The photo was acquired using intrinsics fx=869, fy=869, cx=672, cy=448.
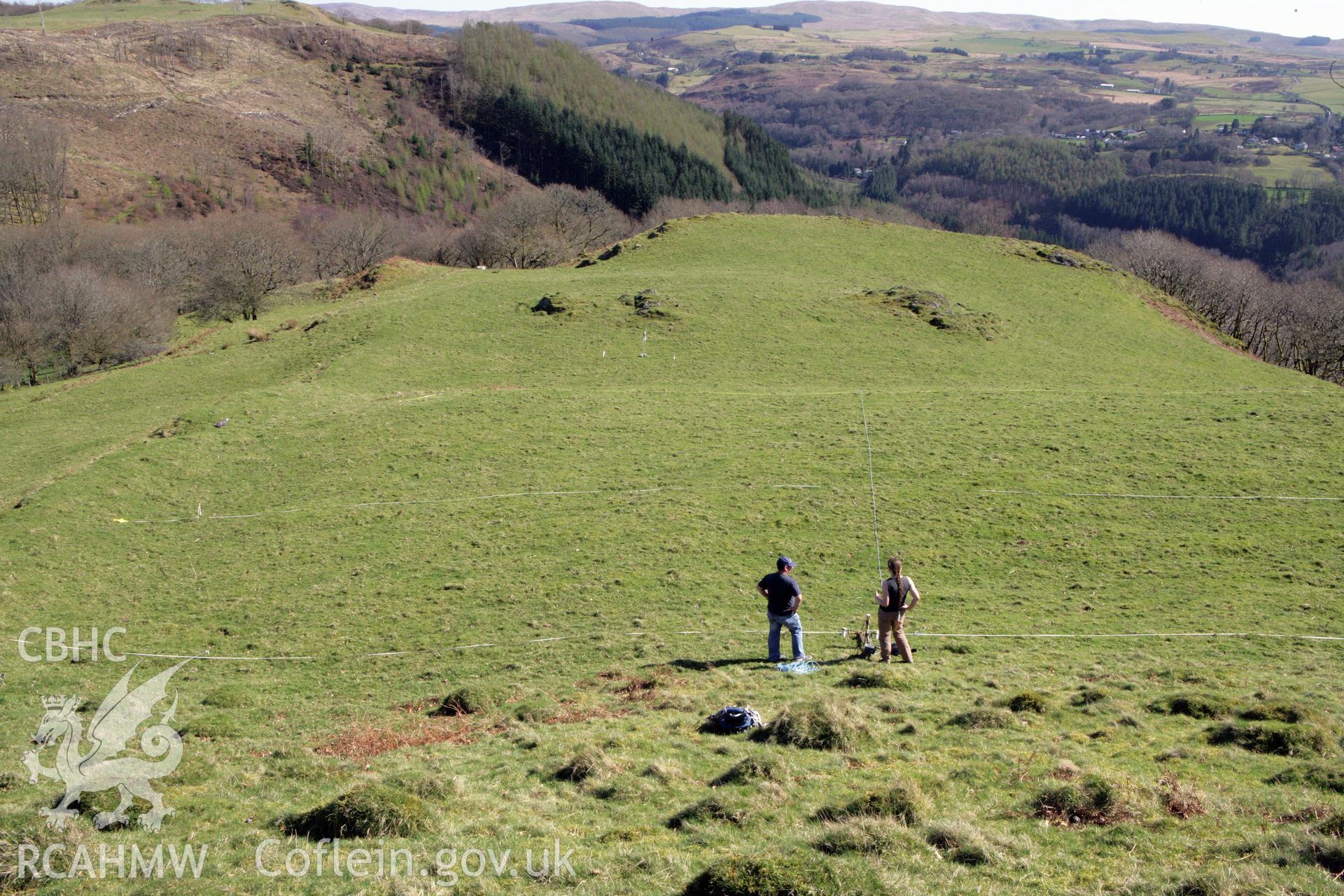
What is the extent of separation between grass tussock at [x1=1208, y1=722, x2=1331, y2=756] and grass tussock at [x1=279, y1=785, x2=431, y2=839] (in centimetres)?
1219

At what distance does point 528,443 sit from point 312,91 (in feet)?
574

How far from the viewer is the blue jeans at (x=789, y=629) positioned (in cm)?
1830

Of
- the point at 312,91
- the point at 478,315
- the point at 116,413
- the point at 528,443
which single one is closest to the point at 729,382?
the point at 528,443

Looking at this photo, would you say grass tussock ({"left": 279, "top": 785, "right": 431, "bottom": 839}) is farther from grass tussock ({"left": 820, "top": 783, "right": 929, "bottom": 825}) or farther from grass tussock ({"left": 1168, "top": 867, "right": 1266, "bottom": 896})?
grass tussock ({"left": 1168, "top": 867, "right": 1266, "bottom": 896})

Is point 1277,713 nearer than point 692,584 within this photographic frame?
Yes

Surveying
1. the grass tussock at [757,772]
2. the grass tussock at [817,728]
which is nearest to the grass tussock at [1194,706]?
the grass tussock at [817,728]

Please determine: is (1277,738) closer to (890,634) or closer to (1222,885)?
(1222,885)

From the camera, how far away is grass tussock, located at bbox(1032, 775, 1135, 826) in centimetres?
1082

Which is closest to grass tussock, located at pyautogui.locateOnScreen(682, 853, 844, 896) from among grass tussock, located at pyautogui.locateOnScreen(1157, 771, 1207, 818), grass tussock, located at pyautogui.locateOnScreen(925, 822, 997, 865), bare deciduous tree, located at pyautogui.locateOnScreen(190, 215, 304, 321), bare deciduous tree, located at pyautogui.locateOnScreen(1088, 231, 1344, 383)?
grass tussock, located at pyautogui.locateOnScreen(925, 822, 997, 865)

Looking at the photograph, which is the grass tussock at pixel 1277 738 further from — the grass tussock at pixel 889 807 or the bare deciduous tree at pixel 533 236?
the bare deciduous tree at pixel 533 236

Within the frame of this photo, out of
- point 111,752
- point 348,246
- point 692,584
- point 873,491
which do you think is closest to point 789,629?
point 692,584

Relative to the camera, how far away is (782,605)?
18.2 metres

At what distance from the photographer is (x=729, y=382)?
4141cm

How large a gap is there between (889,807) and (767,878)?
255cm
